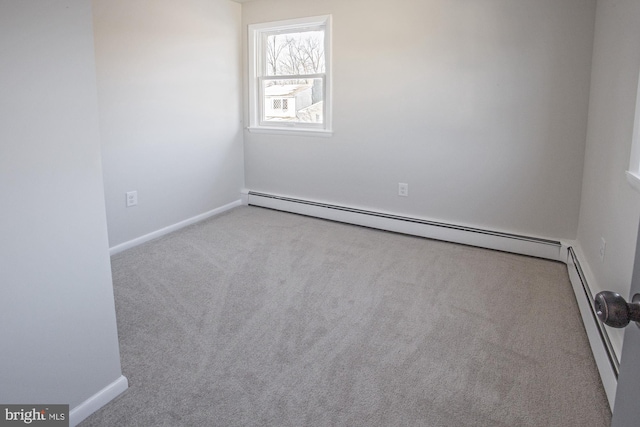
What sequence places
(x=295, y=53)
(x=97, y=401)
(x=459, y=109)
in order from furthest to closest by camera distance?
1. (x=295, y=53)
2. (x=459, y=109)
3. (x=97, y=401)

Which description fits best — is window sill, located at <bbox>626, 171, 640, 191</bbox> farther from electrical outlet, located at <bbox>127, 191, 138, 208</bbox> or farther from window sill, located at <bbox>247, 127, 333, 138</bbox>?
electrical outlet, located at <bbox>127, 191, 138, 208</bbox>

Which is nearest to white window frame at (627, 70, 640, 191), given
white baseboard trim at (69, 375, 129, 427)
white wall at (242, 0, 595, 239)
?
white wall at (242, 0, 595, 239)

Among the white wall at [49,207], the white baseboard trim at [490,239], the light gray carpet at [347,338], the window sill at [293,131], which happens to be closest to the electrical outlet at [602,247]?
the white baseboard trim at [490,239]

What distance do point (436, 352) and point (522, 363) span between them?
401 mm

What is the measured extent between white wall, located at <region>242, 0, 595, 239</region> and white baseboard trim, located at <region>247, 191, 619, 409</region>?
0.09m

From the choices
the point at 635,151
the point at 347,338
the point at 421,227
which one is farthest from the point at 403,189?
the point at 635,151

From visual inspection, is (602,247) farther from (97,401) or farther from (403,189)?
(97,401)

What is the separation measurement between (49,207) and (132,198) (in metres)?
2.29

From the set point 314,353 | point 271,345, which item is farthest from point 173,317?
point 314,353

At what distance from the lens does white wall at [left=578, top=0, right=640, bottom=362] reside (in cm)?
205

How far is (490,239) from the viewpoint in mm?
3789

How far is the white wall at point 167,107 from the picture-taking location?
11.5 ft

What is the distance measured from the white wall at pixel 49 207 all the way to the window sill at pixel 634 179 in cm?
218

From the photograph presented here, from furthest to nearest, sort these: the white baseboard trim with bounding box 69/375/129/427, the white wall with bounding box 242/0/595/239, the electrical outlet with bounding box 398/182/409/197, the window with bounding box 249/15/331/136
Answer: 1. the window with bounding box 249/15/331/136
2. the electrical outlet with bounding box 398/182/409/197
3. the white wall with bounding box 242/0/595/239
4. the white baseboard trim with bounding box 69/375/129/427
